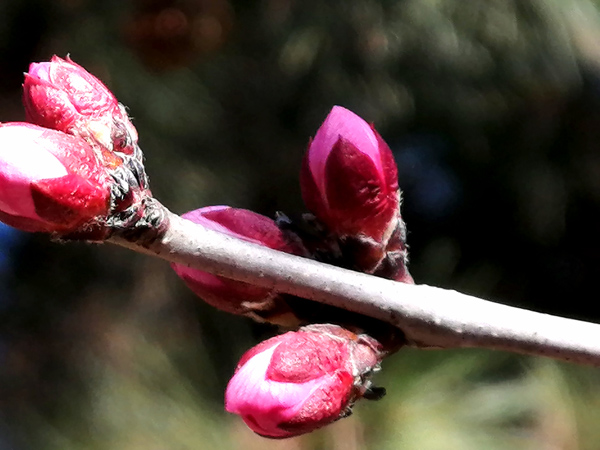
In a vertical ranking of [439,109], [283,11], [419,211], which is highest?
[283,11]

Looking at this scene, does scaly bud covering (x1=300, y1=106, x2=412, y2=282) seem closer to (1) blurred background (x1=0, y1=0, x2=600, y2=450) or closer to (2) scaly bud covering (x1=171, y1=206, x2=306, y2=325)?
(2) scaly bud covering (x1=171, y1=206, x2=306, y2=325)

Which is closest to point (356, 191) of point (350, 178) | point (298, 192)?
point (350, 178)

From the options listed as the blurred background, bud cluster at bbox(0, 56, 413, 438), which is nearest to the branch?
bud cluster at bbox(0, 56, 413, 438)

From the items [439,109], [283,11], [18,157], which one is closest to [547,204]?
[439,109]

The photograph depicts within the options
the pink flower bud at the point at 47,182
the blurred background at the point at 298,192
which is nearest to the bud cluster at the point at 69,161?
the pink flower bud at the point at 47,182

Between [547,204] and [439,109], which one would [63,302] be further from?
[547,204]

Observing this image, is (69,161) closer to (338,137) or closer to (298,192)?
(338,137)
